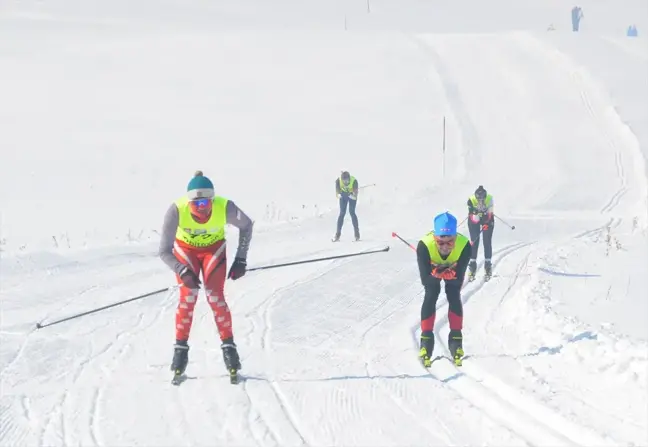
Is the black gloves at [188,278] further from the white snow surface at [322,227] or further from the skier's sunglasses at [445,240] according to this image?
the skier's sunglasses at [445,240]

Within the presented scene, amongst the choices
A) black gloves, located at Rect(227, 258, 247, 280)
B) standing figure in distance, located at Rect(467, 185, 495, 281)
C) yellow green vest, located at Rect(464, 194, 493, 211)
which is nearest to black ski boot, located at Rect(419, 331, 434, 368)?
black gloves, located at Rect(227, 258, 247, 280)

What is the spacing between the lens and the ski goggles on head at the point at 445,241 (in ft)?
24.5

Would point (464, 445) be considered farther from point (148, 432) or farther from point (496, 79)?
point (496, 79)

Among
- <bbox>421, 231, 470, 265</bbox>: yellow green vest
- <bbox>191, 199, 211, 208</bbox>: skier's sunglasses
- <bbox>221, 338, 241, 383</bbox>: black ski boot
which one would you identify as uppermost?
<bbox>191, 199, 211, 208</bbox>: skier's sunglasses

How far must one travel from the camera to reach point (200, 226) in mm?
6859

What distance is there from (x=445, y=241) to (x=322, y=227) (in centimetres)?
1133

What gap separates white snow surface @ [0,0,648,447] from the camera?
20.2 ft

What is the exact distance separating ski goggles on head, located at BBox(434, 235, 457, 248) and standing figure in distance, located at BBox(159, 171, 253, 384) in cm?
196

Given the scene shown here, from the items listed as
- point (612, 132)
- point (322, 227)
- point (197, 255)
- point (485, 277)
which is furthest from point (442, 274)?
point (612, 132)

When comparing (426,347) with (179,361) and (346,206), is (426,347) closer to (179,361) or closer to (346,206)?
(179,361)

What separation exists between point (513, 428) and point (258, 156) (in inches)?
947

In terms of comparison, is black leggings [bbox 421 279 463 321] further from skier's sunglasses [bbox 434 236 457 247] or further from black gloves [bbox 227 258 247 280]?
black gloves [bbox 227 258 247 280]

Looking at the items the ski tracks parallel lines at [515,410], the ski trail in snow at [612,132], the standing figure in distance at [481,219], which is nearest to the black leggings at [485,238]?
the standing figure in distance at [481,219]

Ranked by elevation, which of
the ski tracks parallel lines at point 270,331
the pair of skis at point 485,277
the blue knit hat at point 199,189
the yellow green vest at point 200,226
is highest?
the blue knit hat at point 199,189
